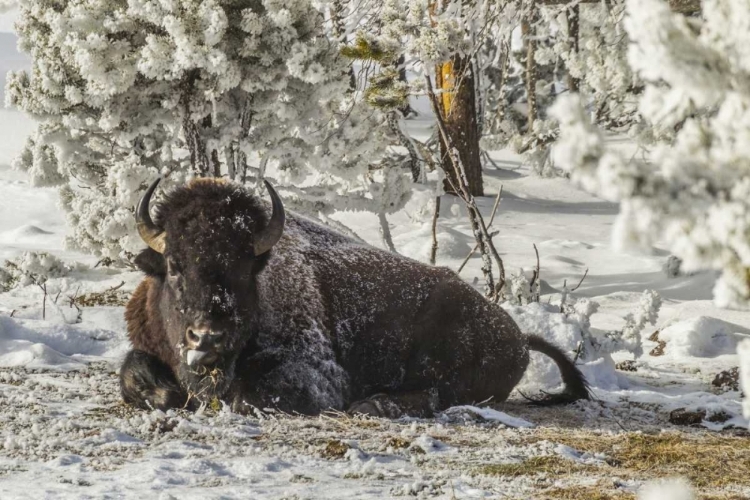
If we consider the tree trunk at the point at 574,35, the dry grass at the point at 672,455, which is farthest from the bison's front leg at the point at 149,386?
the tree trunk at the point at 574,35

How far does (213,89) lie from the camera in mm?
9789

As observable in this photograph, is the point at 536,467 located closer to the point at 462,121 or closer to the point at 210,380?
the point at 210,380

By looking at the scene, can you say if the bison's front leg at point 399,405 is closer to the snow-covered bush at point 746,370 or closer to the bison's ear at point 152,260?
the bison's ear at point 152,260

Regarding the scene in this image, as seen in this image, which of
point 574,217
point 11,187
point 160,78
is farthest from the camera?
point 11,187

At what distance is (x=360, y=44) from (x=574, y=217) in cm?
901

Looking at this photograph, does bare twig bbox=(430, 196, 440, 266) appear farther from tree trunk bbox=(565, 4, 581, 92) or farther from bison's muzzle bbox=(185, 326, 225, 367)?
tree trunk bbox=(565, 4, 581, 92)

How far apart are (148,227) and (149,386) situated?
938mm

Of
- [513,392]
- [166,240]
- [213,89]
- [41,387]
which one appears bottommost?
[513,392]

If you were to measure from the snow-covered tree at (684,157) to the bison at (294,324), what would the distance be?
11.4 feet

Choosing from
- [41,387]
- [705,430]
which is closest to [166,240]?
[41,387]

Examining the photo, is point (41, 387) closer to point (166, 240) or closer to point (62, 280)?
point (166, 240)

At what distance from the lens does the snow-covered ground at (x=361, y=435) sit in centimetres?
339

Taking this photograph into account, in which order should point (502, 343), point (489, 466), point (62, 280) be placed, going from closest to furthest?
point (489, 466) < point (502, 343) < point (62, 280)

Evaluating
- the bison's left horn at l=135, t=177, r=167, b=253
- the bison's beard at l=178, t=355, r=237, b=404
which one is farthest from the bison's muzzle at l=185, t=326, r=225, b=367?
the bison's left horn at l=135, t=177, r=167, b=253
